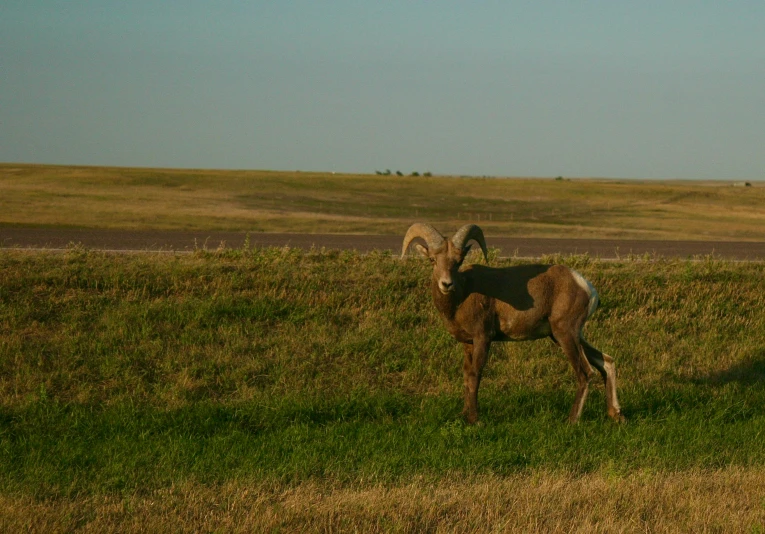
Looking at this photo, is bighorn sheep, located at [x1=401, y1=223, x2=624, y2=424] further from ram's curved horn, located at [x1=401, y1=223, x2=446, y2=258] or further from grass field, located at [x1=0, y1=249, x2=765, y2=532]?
grass field, located at [x1=0, y1=249, x2=765, y2=532]

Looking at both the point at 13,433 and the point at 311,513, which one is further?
the point at 13,433

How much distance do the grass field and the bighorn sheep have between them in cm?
57

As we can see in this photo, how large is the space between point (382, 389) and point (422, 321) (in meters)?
2.47

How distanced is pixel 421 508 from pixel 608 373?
14.7 feet

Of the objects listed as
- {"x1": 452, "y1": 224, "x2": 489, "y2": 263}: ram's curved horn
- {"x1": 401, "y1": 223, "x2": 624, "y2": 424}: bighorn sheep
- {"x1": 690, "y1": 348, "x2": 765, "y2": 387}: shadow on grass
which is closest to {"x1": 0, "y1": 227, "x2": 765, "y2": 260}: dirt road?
{"x1": 690, "y1": 348, "x2": 765, "y2": 387}: shadow on grass

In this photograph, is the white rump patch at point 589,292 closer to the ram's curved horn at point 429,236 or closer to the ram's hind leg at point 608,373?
the ram's hind leg at point 608,373

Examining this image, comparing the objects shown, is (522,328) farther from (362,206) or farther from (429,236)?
(362,206)

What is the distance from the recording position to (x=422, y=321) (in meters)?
14.4

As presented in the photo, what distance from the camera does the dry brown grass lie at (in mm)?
6906

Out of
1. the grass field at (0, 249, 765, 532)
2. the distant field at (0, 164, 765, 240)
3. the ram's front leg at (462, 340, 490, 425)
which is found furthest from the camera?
the distant field at (0, 164, 765, 240)

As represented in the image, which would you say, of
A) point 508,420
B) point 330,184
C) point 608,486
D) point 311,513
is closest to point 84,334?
point 508,420

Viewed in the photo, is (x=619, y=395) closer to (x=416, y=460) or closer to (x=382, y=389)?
(x=382, y=389)

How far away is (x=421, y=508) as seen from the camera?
23.9ft

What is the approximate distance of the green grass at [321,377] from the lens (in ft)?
29.0
